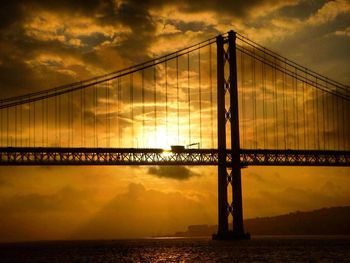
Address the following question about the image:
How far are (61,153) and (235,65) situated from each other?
23.5m

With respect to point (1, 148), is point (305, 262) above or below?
below

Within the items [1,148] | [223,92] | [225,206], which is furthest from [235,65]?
[1,148]

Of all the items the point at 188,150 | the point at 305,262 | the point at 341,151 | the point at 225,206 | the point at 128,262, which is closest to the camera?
the point at 305,262

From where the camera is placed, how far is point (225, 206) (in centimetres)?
7931

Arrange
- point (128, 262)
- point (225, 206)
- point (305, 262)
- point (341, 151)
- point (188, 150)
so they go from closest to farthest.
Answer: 1. point (305, 262)
2. point (128, 262)
3. point (225, 206)
4. point (188, 150)
5. point (341, 151)

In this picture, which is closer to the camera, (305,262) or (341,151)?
(305,262)

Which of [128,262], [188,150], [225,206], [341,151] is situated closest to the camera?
[128,262]

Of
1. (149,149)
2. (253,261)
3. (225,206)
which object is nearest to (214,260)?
(253,261)

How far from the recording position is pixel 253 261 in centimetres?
6075

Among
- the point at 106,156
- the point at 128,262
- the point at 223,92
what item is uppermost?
the point at 223,92

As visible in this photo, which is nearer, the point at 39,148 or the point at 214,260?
the point at 214,260

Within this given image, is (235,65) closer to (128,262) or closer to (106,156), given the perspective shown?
(106,156)

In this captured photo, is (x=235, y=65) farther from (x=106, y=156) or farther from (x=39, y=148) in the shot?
(x=39, y=148)

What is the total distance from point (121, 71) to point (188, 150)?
15528mm
